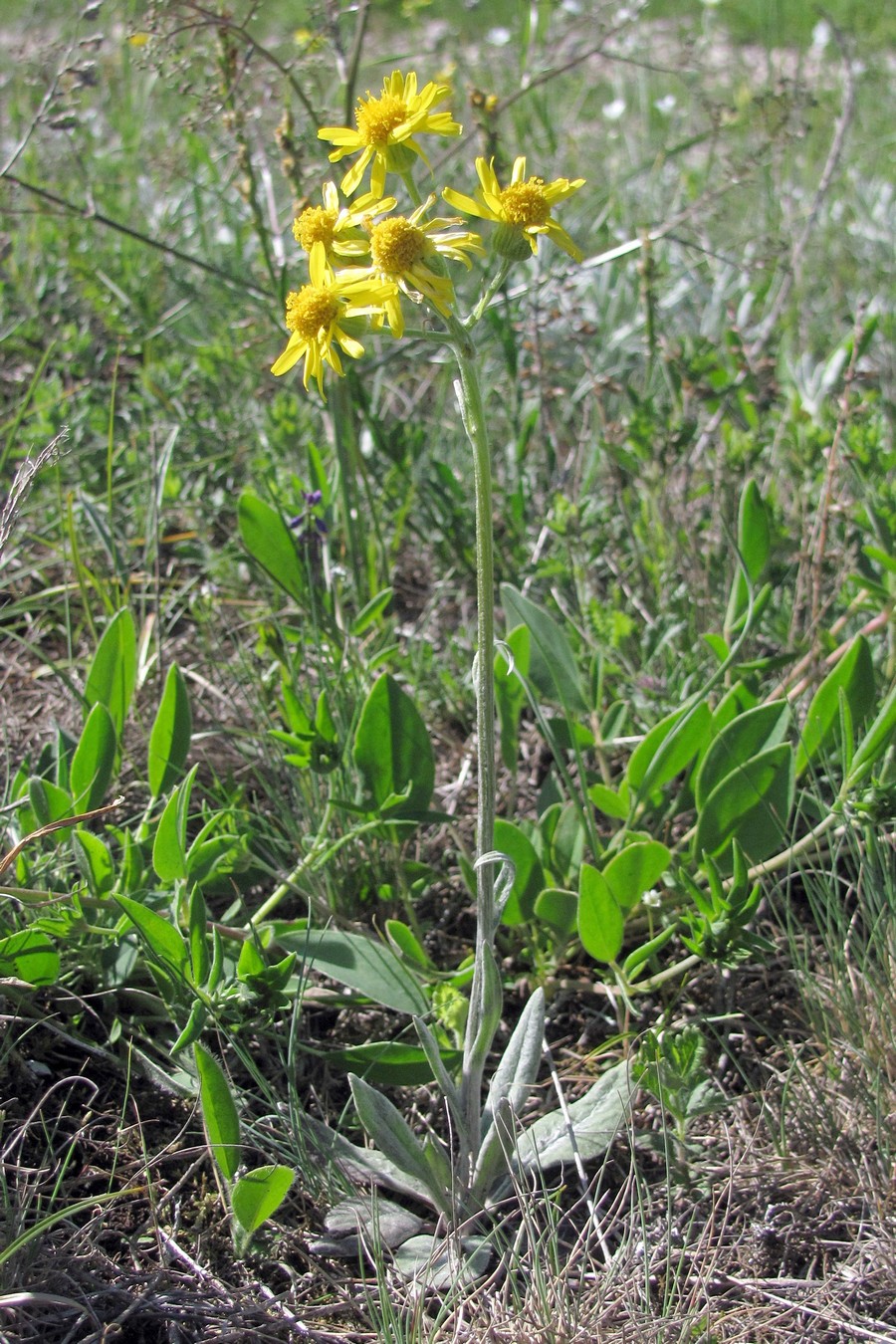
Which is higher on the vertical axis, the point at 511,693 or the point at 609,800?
the point at 511,693

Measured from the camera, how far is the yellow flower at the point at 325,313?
119 cm

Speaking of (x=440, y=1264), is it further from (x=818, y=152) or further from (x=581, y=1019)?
(x=818, y=152)

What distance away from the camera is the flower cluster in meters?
1.15

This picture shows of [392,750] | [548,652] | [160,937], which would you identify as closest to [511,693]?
[548,652]

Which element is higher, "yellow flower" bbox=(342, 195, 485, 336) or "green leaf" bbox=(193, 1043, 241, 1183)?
"yellow flower" bbox=(342, 195, 485, 336)

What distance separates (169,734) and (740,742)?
95 centimetres

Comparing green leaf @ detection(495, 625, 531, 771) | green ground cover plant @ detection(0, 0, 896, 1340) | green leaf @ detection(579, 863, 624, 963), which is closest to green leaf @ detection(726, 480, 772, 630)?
green ground cover plant @ detection(0, 0, 896, 1340)

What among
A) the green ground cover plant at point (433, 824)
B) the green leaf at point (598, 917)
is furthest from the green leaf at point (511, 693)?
the green leaf at point (598, 917)

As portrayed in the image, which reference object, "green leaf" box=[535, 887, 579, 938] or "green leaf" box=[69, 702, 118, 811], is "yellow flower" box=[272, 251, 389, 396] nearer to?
"green leaf" box=[69, 702, 118, 811]

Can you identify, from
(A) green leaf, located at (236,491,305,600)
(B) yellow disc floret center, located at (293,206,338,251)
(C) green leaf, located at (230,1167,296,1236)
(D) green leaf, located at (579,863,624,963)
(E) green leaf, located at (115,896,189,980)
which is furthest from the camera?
(A) green leaf, located at (236,491,305,600)

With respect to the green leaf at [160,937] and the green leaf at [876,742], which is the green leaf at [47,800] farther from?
the green leaf at [876,742]

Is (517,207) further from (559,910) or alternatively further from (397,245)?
(559,910)

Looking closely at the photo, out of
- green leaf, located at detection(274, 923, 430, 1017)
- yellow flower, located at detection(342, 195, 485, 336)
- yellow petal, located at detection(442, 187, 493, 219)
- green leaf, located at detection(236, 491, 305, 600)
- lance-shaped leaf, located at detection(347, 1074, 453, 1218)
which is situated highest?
yellow petal, located at detection(442, 187, 493, 219)

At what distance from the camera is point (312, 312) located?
1.23m
